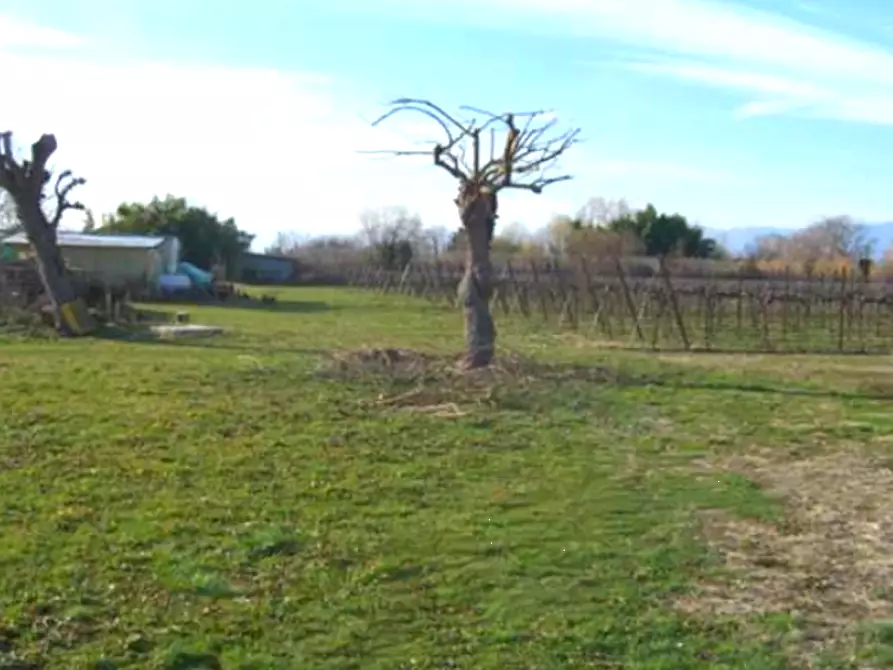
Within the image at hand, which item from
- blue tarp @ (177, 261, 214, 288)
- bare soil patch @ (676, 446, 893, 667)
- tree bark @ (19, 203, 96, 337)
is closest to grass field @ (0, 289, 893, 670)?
bare soil patch @ (676, 446, 893, 667)

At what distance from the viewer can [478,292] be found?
55.4 feet

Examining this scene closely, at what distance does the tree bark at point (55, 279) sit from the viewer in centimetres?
2372

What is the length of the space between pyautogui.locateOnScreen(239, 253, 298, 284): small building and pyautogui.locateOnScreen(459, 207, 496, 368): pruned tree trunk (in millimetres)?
46917

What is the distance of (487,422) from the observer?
480 inches

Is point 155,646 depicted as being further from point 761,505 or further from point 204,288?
point 204,288

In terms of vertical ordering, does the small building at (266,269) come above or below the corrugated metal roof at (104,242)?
below

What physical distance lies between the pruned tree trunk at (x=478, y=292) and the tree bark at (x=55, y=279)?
31.6ft

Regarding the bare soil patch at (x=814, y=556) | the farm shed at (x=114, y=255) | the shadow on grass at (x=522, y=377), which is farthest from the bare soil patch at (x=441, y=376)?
the farm shed at (x=114, y=255)

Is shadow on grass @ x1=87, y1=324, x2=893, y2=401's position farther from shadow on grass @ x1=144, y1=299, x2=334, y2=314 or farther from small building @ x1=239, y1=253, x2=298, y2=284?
small building @ x1=239, y1=253, x2=298, y2=284

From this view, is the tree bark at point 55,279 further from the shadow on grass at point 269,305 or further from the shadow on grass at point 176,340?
the shadow on grass at point 269,305

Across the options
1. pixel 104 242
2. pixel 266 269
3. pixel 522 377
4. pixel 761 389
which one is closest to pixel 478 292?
pixel 522 377

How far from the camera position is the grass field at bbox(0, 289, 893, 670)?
17.3ft

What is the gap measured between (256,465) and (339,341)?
44.1 feet

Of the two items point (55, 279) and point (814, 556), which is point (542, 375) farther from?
point (55, 279)
